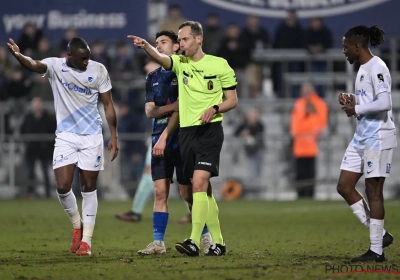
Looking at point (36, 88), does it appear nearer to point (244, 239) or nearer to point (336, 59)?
point (336, 59)

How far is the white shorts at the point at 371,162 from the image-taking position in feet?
28.4

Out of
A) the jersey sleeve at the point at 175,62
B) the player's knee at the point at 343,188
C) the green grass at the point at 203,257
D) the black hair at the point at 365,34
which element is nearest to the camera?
the green grass at the point at 203,257

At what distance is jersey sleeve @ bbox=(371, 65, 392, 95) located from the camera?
8.55m

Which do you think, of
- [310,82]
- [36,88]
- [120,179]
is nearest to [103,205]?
[120,179]

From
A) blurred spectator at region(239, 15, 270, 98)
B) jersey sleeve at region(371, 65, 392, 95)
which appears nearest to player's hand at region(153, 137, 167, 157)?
jersey sleeve at region(371, 65, 392, 95)

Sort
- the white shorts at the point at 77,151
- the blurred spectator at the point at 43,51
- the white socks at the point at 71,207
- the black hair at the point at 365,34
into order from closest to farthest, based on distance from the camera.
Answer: the black hair at the point at 365,34 → the white shorts at the point at 77,151 → the white socks at the point at 71,207 → the blurred spectator at the point at 43,51

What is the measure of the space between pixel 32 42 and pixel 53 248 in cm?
1400

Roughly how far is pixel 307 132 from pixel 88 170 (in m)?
12.8

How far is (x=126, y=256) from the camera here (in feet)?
31.0

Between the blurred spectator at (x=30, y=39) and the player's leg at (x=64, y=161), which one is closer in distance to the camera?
the player's leg at (x=64, y=161)

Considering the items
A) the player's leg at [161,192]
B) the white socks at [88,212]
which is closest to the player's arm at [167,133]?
the player's leg at [161,192]

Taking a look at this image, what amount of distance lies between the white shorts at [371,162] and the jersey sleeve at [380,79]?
0.62 meters

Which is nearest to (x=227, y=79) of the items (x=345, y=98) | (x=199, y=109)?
(x=199, y=109)

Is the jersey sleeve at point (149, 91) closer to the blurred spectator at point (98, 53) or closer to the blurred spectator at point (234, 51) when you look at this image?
the blurred spectator at point (234, 51)
